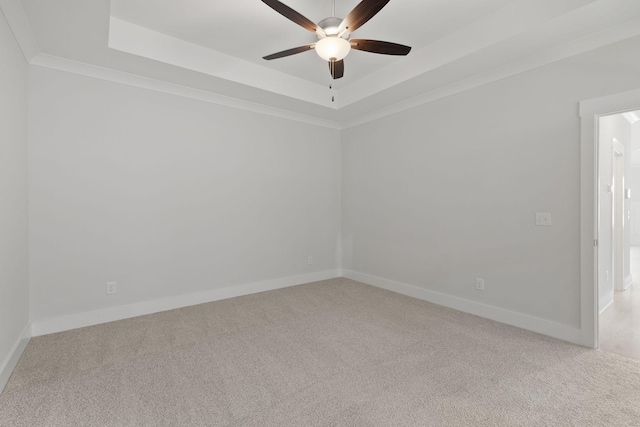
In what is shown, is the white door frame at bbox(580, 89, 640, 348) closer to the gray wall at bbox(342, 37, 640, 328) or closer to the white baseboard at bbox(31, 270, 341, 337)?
the gray wall at bbox(342, 37, 640, 328)

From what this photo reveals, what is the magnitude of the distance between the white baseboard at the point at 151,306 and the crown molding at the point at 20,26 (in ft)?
8.06

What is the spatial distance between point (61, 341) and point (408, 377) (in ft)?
9.89

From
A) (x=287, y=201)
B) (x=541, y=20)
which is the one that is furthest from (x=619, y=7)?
(x=287, y=201)

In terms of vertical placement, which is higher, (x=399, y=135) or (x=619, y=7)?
(x=619, y=7)

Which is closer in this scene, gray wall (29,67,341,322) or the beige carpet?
the beige carpet

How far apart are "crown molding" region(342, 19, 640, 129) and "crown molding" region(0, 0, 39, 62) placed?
Answer: 386 cm

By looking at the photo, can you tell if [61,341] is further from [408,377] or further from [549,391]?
[549,391]

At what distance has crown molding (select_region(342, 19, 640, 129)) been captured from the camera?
2516mm

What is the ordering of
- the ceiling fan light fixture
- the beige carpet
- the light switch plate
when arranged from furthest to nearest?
the light switch plate, the ceiling fan light fixture, the beige carpet

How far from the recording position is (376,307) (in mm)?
3779

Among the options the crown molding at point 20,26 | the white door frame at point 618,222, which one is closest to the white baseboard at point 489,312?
the white door frame at point 618,222

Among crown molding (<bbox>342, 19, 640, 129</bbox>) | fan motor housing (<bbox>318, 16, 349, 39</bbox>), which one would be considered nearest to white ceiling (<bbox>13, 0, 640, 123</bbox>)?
crown molding (<bbox>342, 19, 640, 129</bbox>)

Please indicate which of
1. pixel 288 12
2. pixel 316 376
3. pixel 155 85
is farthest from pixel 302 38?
pixel 316 376

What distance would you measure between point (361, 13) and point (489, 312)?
3148 mm
